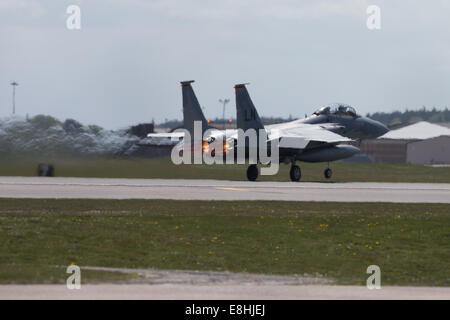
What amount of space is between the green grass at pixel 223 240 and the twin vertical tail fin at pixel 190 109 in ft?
50.1

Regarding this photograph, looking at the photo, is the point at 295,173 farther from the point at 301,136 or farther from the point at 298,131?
the point at 301,136

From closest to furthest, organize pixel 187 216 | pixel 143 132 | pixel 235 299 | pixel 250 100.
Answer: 1. pixel 235 299
2. pixel 187 216
3. pixel 143 132
4. pixel 250 100

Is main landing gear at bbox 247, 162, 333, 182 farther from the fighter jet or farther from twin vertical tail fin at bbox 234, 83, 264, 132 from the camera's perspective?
twin vertical tail fin at bbox 234, 83, 264, 132

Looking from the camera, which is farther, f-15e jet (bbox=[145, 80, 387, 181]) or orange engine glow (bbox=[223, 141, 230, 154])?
f-15e jet (bbox=[145, 80, 387, 181])

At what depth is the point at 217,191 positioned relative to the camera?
36594 mm

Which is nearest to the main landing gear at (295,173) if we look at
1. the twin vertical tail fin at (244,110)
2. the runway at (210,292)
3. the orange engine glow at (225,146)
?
the twin vertical tail fin at (244,110)

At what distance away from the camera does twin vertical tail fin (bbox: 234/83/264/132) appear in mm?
43250

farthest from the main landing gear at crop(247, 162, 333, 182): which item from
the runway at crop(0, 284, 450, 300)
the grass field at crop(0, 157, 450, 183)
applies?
the runway at crop(0, 284, 450, 300)

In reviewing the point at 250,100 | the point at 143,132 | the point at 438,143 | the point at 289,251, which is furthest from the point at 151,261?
the point at 438,143

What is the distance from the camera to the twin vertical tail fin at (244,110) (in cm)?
4325

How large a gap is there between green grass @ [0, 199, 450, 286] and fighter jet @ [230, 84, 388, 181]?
1533 cm

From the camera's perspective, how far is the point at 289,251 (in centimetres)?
2048

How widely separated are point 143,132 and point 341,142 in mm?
11743
